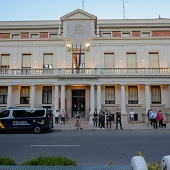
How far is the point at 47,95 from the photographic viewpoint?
88.7ft

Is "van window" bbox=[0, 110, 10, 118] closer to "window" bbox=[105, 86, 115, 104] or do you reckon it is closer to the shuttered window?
the shuttered window

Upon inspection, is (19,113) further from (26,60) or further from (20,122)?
Result: (26,60)

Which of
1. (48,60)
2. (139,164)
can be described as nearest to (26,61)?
(48,60)

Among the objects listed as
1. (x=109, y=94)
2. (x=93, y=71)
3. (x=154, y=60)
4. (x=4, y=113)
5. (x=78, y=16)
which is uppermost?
(x=78, y=16)

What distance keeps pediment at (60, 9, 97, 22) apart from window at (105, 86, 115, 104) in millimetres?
10207

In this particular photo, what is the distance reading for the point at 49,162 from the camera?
3984mm

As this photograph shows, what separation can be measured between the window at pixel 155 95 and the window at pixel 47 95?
13.6 metres

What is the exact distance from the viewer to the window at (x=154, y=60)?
27.2m

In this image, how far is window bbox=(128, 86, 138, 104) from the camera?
26500mm

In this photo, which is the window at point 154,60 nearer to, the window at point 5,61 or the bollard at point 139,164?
the window at point 5,61

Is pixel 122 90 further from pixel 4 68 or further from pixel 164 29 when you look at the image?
pixel 4 68

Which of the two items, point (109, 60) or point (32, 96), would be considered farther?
point (109, 60)

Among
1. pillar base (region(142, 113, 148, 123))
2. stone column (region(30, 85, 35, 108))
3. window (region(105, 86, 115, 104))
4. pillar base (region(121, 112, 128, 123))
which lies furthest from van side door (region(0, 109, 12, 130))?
pillar base (region(142, 113, 148, 123))

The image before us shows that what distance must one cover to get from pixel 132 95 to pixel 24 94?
14.5 m
